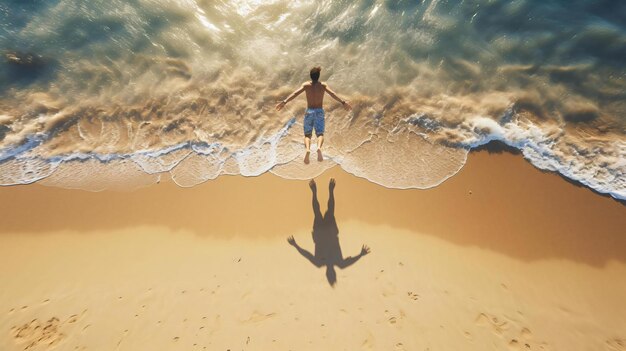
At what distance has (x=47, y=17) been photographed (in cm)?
732

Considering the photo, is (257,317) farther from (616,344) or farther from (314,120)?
(616,344)

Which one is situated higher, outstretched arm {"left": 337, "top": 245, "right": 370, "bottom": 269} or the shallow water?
the shallow water

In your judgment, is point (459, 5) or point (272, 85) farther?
point (459, 5)

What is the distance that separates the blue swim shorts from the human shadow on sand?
1.26 meters

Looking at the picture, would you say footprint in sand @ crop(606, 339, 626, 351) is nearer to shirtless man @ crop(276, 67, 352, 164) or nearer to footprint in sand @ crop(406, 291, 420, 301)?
footprint in sand @ crop(406, 291, 420, 301)

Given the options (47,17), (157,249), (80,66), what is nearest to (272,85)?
(157,249)

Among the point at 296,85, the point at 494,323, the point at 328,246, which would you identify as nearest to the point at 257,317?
the point at 328,246

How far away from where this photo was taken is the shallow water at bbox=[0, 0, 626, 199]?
578 centimetres

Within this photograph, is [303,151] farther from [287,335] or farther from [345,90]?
[287,335]

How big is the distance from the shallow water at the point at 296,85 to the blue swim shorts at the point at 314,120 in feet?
2.30

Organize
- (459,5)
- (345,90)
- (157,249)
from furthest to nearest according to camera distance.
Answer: (459,5) → (345,90) → (157,249)

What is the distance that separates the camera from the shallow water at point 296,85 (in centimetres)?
578

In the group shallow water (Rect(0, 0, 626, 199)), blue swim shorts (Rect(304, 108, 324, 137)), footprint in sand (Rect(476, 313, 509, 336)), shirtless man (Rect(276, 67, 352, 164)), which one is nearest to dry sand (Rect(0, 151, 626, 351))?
footprint in sand (Rect(476, 313, 509, 336))

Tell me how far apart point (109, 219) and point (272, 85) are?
4.27 m
